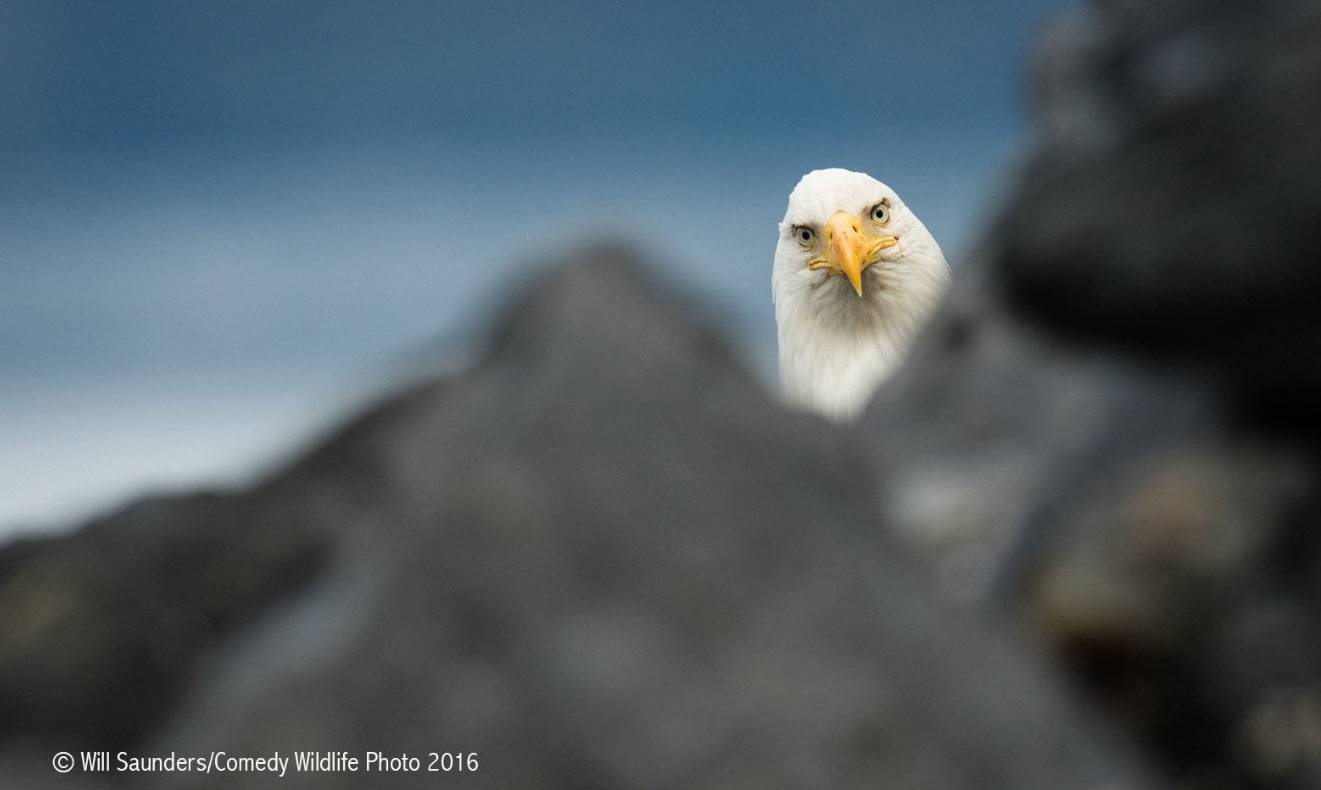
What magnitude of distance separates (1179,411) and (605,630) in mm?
1217

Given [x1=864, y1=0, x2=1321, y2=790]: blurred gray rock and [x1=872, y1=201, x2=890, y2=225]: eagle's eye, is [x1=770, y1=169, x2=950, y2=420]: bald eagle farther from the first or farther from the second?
[x1=864, y1=0, x2=1321, y2=790]: blurred gray rock

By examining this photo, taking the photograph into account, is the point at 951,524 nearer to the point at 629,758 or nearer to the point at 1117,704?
the point at 1117,704

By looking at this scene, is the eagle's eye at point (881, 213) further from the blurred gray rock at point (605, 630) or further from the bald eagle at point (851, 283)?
the blurred gray rock at point (605, 630)

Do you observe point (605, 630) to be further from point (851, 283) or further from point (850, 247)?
point (851, 283)

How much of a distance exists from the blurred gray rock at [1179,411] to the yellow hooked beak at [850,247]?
4417mm

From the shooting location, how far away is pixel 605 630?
2.29 m

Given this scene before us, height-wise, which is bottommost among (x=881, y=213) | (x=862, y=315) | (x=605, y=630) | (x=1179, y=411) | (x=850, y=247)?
(x=605, y=630)

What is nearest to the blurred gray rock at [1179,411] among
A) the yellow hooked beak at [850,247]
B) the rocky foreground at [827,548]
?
the rocky foreground at [827,548]

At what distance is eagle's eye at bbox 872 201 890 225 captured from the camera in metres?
7.78

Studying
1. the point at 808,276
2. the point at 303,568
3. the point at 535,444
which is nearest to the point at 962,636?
the point at 535,444

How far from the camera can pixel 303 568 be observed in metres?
2.74

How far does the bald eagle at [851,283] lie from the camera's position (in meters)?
7.64

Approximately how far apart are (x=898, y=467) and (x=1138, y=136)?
831 mm

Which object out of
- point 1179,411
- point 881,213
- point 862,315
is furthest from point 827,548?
point 881,213
